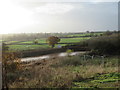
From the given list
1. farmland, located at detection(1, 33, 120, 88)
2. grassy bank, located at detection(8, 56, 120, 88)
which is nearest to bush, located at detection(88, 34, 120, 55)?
farmland, located at detection(1, 33, 120, 88)

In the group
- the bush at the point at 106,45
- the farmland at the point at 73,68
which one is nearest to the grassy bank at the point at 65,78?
the farmland at the point at 73,68

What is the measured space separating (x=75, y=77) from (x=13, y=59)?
9.97 ft

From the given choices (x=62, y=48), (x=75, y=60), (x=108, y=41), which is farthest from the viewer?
(x=62, y=48)

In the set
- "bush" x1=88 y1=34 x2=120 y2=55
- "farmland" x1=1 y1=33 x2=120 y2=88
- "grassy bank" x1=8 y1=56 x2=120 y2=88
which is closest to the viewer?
"grassy bank" x1=8 y1=56 x2=120 y2=88

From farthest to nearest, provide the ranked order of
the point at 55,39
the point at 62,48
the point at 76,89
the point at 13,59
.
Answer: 1. the point at 55,39
2. the point at 62,48
3. the point at 13,59
4. the point at 76,89

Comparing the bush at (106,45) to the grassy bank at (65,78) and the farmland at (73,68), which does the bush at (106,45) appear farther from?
the grassy bank at (65,78)

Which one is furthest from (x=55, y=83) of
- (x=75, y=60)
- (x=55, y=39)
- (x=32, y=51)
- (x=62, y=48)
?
(x=55, y=39)

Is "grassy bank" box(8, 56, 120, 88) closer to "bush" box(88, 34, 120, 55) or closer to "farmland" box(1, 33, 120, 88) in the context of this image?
"farmland" box(1, 33, 120, 88)

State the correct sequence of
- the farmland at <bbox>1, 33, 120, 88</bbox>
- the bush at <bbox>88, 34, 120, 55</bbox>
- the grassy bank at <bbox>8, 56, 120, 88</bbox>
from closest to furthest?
the grassy bank at <bbox>8, 56, 120, 88</bbox>, the farmland at <bbox>1, 33, 120, 88</bbox>, the bush at <bbox>88, 34, 120, 55</bbox>

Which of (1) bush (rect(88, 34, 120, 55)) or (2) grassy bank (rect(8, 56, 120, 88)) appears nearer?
(2) grassy bank (rect(8, 56, 120, 88))

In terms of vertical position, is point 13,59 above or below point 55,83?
above

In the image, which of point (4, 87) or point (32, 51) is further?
point (32, 51)

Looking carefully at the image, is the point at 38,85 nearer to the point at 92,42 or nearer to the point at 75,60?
the point at 75,60

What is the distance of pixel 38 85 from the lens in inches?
200
